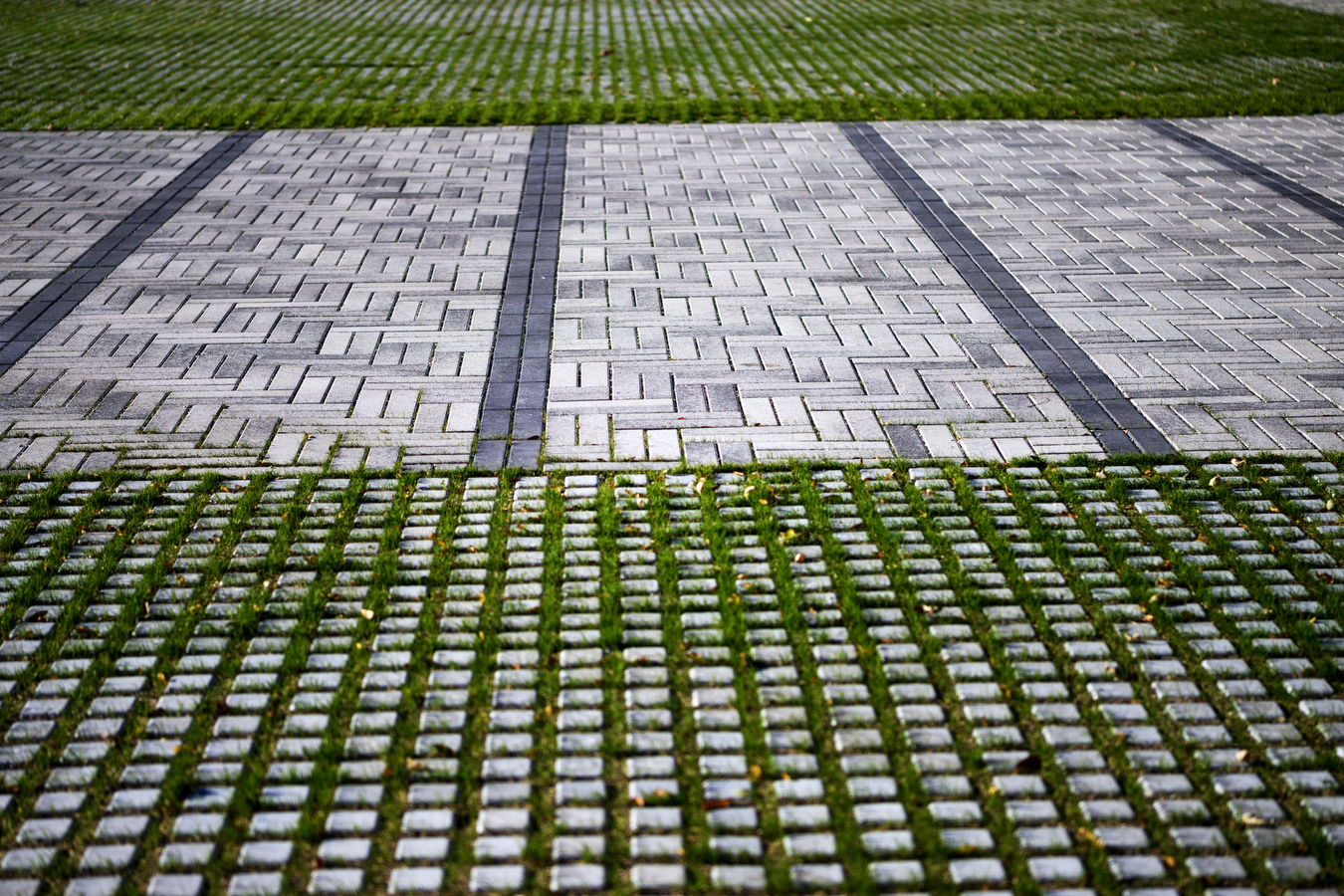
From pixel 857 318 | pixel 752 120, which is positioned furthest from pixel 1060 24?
pixel 857 318

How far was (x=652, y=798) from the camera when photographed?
3002 mm

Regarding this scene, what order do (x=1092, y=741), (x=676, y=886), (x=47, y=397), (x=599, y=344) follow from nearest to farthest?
1. (x=676, y=886)
2. (x=1092, y=741)
3. (x=47, y=397)
4. (x=599, y=344)

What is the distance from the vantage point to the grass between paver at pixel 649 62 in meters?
11.1

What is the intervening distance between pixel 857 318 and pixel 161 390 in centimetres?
382

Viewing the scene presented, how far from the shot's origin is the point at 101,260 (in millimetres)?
7137

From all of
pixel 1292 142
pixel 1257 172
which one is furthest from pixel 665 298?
pixel 1292 142

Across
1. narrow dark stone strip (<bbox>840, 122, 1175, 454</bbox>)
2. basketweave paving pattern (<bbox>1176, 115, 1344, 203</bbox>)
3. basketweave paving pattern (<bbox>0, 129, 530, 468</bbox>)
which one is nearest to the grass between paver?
basketweave paving pattern (<bbox>1176, 115, 1344, 203</bbox>)

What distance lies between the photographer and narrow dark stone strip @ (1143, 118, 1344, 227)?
8.12m

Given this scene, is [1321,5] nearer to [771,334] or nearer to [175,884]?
[771,334]

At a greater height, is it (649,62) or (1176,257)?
(649,62)

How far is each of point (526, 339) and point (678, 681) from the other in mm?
3024

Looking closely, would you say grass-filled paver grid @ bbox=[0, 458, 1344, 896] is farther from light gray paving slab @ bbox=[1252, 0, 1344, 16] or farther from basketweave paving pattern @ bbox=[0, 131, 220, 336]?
light gray paving slab @ bbox=[1252, 0, 1344, 16]

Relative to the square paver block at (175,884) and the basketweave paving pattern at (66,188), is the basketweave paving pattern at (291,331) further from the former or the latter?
the square paver block at (175,884)

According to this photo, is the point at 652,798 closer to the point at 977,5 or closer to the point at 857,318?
the point at 857,318
